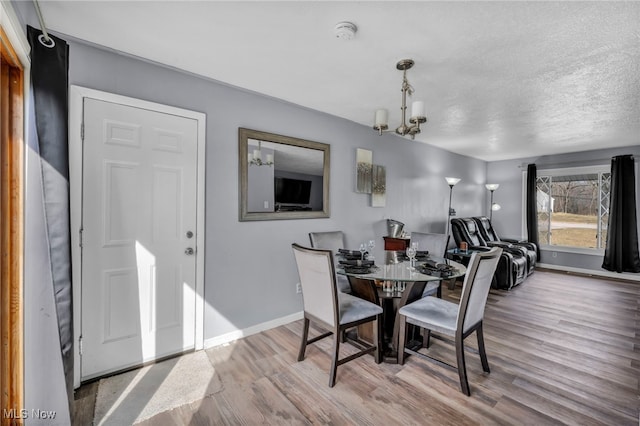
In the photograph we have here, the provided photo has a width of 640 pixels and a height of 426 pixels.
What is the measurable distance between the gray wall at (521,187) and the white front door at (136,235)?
6.82 meters

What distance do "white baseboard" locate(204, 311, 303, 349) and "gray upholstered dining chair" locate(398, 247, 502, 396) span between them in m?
1.28

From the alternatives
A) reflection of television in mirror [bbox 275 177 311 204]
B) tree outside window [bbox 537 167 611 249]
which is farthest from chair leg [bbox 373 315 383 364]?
tree outside window [bbox 537 167 611 249]

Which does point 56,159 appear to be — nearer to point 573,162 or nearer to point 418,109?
point 418,109

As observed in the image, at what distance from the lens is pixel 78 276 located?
204cm

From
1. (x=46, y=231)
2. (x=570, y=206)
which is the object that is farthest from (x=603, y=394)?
(x=570, y=206)

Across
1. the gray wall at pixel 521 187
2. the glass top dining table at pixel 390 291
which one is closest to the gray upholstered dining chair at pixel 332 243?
the glass top dining table at pixel 390 291

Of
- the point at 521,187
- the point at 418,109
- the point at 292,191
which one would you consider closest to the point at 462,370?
the point at 418,109

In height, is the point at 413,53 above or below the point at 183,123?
above

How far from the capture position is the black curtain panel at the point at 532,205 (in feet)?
20.1

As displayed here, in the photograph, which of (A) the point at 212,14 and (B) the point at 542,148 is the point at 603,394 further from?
→ (B) the point at 542,148

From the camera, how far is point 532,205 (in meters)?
6.14

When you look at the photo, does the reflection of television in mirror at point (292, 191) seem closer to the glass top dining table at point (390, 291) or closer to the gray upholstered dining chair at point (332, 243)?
the gray upholstered dining chair at point (332, 243)

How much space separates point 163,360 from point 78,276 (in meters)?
0.94

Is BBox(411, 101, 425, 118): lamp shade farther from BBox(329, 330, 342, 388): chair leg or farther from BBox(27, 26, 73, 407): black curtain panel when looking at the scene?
BBox(27, 26, 73, 407): black curtain panel
